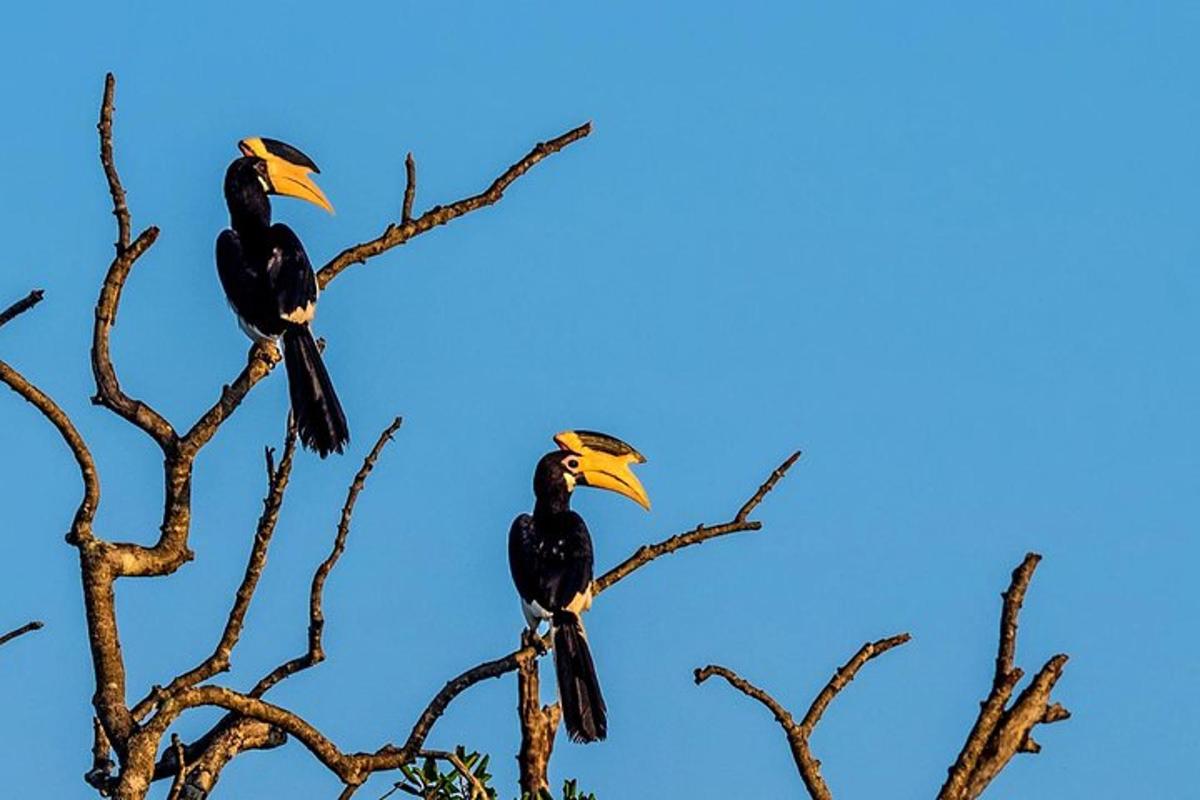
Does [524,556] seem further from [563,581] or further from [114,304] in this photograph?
[114,304]

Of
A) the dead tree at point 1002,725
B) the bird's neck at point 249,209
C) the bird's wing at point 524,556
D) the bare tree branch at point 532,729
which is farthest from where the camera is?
the bird's neck at point 249,209

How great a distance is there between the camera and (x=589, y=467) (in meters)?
11.9

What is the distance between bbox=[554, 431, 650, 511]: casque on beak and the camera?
39.0 ft

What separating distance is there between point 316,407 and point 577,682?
171 centimetres

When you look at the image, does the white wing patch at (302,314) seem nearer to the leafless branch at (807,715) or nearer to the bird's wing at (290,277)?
the bird's wing at (290,277)

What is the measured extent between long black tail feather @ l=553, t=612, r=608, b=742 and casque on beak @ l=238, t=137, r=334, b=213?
242cm

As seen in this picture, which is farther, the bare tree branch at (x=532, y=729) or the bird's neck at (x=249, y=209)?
the bird's neck at (x=249, y=209)

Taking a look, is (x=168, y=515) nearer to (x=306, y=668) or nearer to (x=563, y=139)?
(x=306, y=668)

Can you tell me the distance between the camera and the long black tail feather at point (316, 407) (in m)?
10.1

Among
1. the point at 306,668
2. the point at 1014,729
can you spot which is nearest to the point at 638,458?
the point at 306,668

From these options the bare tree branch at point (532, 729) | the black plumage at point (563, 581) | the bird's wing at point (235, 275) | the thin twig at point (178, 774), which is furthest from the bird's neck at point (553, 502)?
the thin twig at point (178, 774)

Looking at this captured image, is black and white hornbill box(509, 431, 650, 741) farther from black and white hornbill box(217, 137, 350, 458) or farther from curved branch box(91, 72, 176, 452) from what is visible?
curved branch box(91, 72, 176, 452)

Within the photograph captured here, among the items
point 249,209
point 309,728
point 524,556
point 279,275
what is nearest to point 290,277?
point 279,275

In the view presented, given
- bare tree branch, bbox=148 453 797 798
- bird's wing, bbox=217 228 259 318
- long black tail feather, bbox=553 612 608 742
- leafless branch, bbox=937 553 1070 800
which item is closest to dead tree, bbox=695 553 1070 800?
leafless branch, bbox=937 553 1070 800
